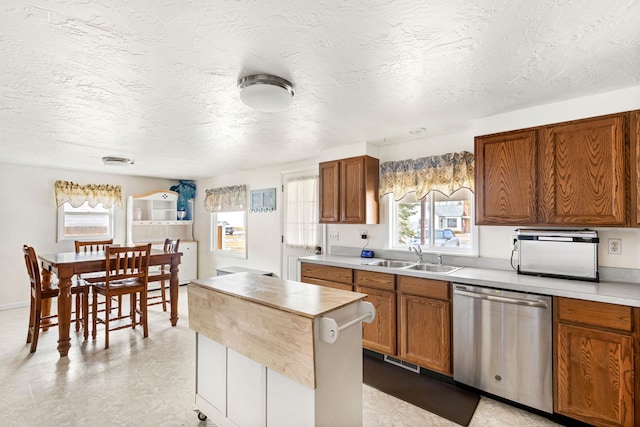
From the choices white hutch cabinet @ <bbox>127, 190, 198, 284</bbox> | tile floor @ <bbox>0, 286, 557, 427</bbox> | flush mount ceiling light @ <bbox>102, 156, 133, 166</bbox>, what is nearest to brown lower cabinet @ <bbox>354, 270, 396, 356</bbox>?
tile floor @ <bbox>0, 286, 557, 427</bbox>

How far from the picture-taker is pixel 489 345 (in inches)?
92.5

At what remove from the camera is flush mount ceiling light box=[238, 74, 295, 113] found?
191 cm

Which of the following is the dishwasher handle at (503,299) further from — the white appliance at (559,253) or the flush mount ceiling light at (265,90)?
the flush mount ceiling light at (265,90)

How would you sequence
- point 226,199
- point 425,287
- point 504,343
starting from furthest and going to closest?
point 226,199
point 425,287
point 504,343

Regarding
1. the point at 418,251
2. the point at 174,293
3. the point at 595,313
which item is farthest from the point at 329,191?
the point at 595,313

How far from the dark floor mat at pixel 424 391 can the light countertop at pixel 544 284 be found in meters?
0.90

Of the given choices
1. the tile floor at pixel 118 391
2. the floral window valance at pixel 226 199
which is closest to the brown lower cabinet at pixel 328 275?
the tile floor at pixel 118 391

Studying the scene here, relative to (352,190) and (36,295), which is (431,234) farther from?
(36,295)

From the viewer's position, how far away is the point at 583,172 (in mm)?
2211

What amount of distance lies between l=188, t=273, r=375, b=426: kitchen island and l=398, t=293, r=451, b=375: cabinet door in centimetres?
122

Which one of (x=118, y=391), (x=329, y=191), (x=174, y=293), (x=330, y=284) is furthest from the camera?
(x=174, y=293)

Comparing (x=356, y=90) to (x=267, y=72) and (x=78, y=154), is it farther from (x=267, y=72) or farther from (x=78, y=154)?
(x=78, y=154)

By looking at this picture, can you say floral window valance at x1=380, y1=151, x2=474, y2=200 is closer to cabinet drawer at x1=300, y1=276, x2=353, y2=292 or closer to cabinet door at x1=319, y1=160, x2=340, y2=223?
cabinet door at x1=319, y1=160, x2=340, y2=223

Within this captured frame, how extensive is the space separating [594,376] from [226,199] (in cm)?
537
